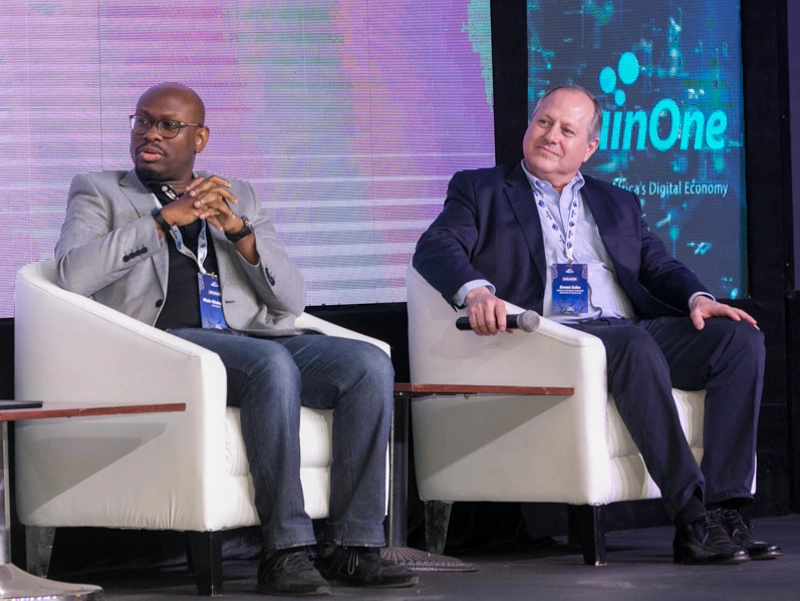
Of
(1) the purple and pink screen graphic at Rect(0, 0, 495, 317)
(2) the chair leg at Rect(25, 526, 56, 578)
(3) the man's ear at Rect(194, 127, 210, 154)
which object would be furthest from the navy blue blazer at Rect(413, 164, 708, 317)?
(2) the chair leg at Rect(25, 526, 56, 578)

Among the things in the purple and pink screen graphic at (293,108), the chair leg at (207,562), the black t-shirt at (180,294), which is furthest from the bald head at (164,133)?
the chair leg at (207,562)

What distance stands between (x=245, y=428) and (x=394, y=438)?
22.6 inches

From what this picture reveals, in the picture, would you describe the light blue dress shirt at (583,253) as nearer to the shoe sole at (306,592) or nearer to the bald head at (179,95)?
the bald head at (179,95)

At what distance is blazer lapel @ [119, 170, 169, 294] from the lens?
11.2ft

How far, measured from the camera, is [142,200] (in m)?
3.52

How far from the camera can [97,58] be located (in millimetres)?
3953

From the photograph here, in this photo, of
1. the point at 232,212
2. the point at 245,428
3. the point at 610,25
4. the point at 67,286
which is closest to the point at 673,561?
the point at 245,428

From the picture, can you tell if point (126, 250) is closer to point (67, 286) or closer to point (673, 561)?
point (67, 286)

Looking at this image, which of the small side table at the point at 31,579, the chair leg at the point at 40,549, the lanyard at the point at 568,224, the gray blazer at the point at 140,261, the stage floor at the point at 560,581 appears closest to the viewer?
the small side table at the point at 31,579

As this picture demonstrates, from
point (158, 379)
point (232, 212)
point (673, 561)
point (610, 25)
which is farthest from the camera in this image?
point (610, 25)

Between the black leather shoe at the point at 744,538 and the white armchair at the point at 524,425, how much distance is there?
0.19 meters

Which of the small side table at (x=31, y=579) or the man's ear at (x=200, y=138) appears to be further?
the man's ear at (x=200, y=138)

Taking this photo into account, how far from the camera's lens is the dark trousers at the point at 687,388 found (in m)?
3.55

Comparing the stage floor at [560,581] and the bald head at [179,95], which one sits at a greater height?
the bald head at [179,95]
